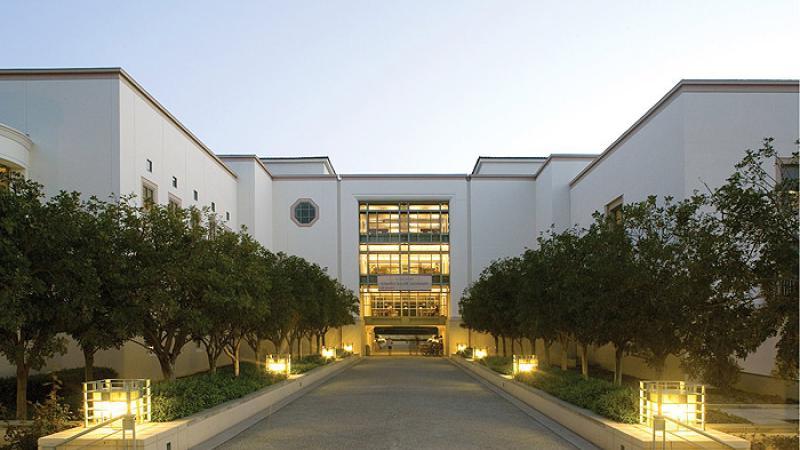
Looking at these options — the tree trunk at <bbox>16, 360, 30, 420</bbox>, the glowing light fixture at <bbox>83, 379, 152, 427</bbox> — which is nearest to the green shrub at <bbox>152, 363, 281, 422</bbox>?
the glowing light fixture at <bbox>83, 379, 152, 427</bbox>

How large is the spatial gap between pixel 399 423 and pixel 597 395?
15.0 feet

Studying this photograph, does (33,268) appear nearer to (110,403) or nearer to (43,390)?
(110,403)

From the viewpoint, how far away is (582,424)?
13.4 meters

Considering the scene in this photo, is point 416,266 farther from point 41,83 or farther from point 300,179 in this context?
point 41,83

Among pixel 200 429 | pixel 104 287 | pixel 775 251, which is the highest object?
pixel 775 251

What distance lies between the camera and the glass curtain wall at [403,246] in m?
59.2

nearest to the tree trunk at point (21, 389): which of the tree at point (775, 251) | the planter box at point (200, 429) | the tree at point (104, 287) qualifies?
the tree at point (104, 287)

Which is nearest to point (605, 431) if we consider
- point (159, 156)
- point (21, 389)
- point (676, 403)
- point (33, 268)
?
point (676, 403)

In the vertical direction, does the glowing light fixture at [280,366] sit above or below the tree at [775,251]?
below

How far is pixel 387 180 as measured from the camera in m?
59.5

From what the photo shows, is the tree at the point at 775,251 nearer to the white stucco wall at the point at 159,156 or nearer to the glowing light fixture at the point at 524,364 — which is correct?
the glowing light fixture at the point at 524,364

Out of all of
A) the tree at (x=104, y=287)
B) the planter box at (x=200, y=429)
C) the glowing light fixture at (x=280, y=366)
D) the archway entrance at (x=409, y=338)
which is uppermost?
the tree at (x=104, y=287)

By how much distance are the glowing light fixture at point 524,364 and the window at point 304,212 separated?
35.7 metres

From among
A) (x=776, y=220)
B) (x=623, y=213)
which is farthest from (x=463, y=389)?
(x=776, y=220)
